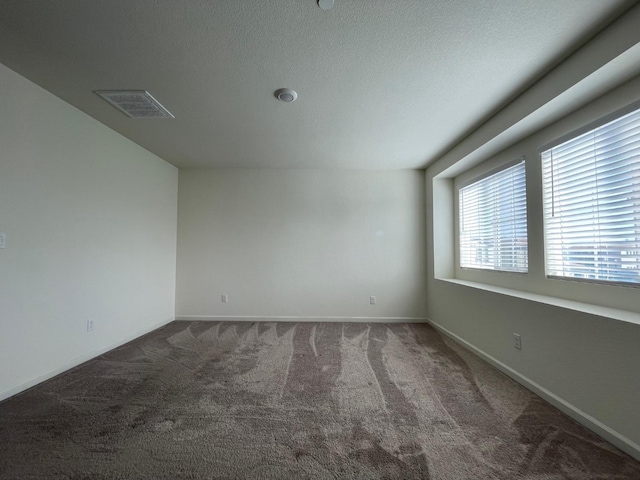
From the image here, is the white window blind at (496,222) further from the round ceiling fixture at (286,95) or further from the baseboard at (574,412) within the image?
the round ceiling fixture at (286,95)

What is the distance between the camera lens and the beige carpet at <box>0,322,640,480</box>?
1340 mm

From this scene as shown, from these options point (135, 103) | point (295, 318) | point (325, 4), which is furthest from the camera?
point (295, 318)

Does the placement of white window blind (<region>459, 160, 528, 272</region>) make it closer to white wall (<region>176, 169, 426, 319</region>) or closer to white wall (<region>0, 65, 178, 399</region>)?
white wall (<region>176, 169, 426, 319</region>)

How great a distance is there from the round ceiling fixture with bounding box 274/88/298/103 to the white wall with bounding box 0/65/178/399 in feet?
6.52

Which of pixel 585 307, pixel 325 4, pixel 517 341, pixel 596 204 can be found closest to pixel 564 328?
pixel 585 307

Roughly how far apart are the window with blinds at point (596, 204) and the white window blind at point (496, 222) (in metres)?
0.32

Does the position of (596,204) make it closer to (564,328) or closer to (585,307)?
(585,307)

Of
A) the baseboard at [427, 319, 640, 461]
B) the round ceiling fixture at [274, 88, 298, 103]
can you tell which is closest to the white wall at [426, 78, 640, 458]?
the baseboard at [427, 319, 640, 461]

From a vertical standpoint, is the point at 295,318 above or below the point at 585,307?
below

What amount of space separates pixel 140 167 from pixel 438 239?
170 inches

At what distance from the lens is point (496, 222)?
2973mm

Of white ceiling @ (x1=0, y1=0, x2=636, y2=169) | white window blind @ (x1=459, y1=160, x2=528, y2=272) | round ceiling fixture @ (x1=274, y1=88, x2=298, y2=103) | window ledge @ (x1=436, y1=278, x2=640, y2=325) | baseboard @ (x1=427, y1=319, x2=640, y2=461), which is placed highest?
white ceiling @ (x1=0, y1=0, x2=636, y2=169)

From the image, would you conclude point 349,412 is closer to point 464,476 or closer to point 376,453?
point 376,453

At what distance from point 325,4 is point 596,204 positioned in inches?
91.1
